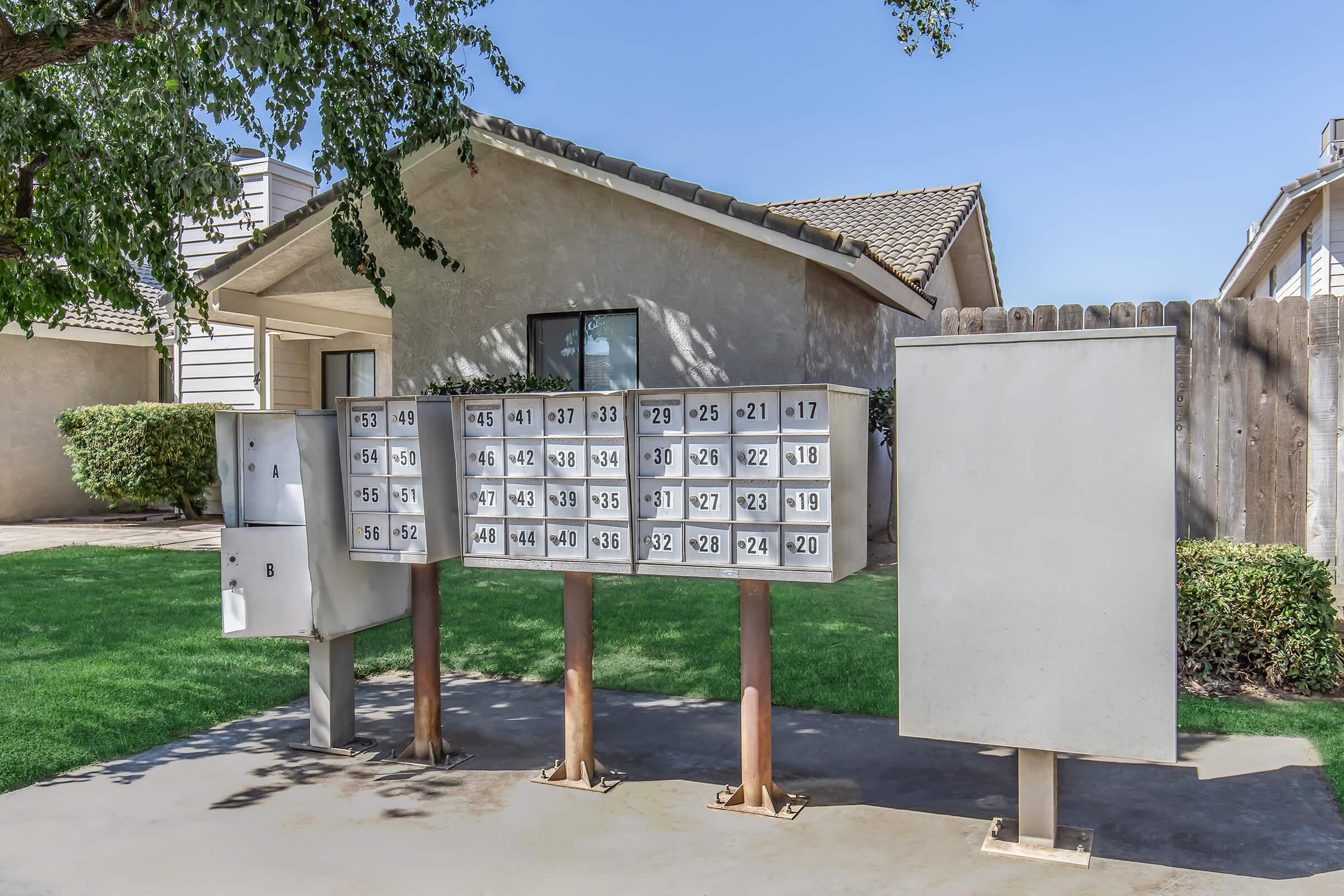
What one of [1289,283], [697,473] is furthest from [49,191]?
[1289,283]

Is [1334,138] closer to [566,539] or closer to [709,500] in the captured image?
[709,500]

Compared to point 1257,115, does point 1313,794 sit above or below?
below

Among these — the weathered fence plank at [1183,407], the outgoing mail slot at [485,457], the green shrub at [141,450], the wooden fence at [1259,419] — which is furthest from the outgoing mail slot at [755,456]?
the green shrub at [141,450]

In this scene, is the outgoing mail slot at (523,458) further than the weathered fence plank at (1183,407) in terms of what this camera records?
No

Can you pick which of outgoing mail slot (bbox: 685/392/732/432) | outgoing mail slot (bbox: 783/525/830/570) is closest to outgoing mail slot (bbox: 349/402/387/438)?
outgoing mail slot (bbox: 685/392/732/432)

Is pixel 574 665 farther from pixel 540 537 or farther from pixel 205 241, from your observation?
pixel 205 241

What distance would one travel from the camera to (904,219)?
566 inches

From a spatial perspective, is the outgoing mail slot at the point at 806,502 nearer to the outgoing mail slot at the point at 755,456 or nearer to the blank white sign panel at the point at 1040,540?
the outgoing mail slot at the point at 755,456

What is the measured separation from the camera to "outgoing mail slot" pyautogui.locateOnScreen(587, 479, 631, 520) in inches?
162

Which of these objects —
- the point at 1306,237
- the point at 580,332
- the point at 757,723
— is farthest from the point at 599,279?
the point at 1306,237

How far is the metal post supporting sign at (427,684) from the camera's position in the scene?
4.70 m

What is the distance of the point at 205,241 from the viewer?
17.8 m

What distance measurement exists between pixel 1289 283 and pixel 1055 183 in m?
6.53

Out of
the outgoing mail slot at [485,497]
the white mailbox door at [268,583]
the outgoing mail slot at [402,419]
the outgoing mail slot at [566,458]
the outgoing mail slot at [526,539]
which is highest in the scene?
the outgoing mail slot at [402,419]
